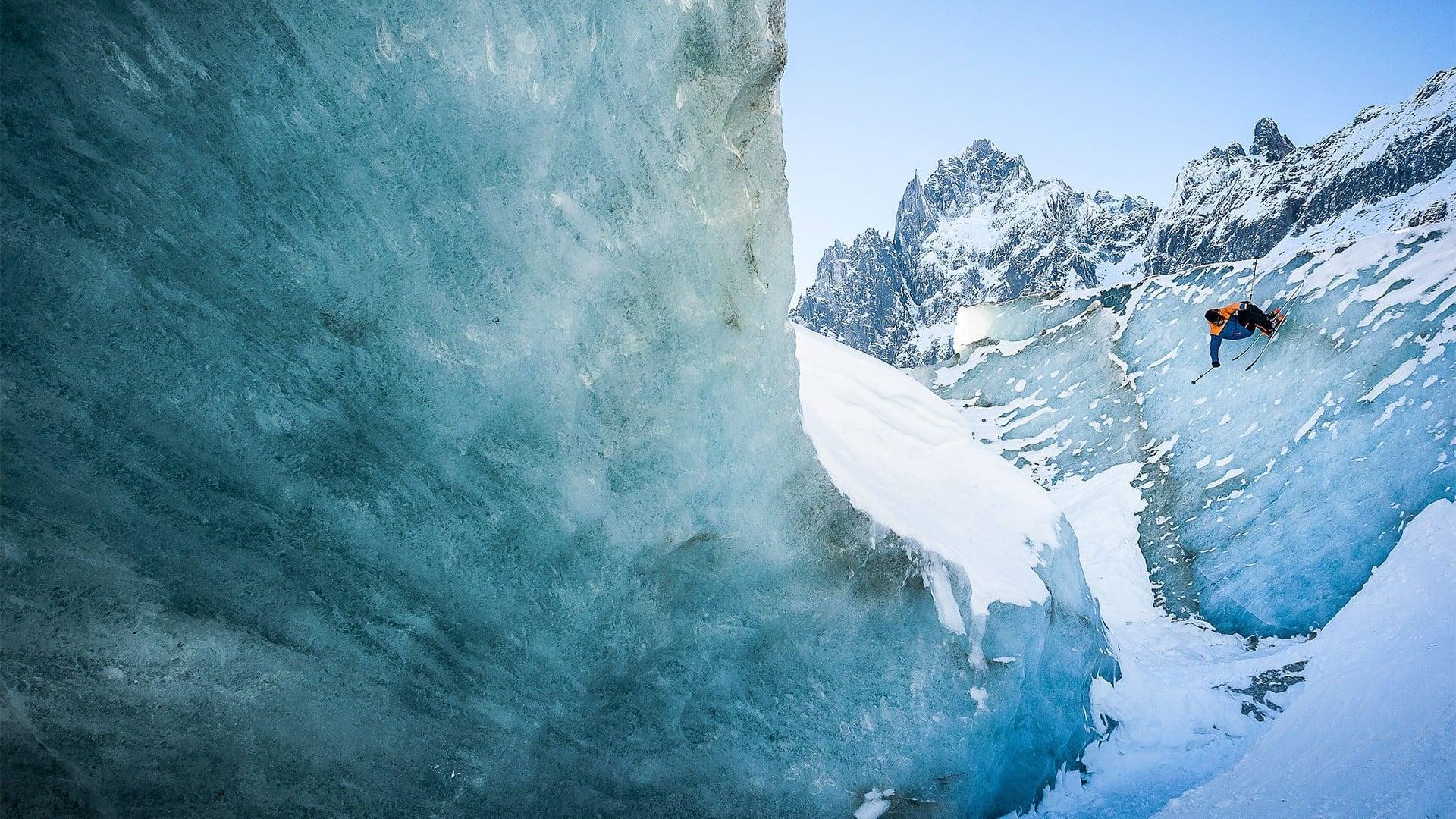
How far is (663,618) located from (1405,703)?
8.20 m

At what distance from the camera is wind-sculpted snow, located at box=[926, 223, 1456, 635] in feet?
34.5

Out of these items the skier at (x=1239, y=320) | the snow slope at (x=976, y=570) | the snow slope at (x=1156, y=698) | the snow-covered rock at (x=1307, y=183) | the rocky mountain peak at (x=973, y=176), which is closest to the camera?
the snow slope at (x=976, y=570)

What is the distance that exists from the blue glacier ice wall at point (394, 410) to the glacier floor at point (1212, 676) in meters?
1.69

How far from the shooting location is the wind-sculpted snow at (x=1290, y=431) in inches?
414

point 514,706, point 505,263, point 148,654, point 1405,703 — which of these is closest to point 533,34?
point 505,263

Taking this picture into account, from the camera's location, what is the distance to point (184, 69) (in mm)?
2652

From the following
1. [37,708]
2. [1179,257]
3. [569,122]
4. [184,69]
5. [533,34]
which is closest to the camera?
[184,69]

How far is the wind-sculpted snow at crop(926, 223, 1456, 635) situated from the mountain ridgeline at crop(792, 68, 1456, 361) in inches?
1485

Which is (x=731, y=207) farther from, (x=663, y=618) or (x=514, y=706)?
(x=514, y=706)

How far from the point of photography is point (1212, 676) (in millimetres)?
9930

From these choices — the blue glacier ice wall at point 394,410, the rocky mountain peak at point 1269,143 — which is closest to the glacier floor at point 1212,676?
the blue glacier ice wall at point 394,410

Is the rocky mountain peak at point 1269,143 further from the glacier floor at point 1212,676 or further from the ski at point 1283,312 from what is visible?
the glacier floor at point 1212,676

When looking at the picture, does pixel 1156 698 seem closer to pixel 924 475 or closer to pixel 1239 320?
pixel 924 475

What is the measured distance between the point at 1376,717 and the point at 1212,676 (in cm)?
295
